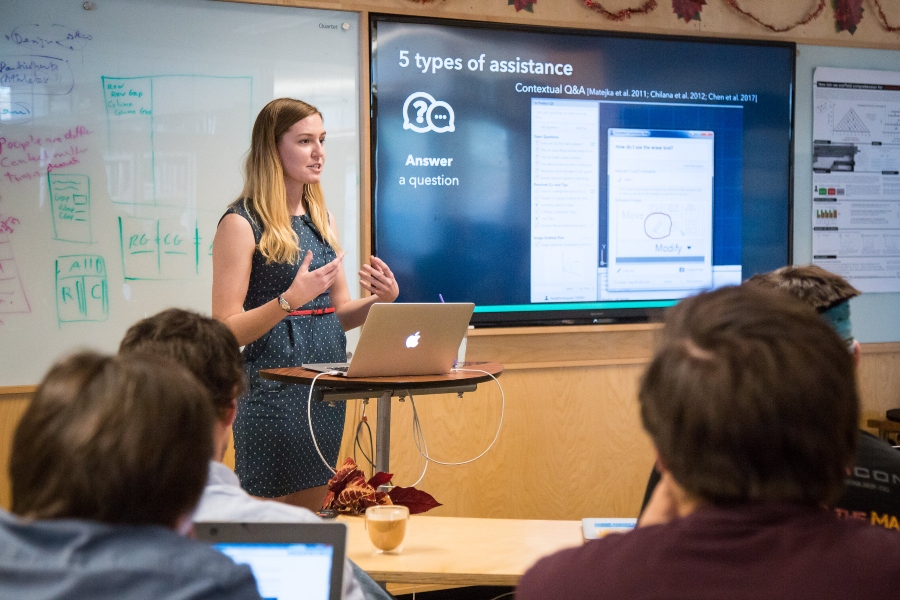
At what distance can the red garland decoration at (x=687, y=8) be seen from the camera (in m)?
3.89

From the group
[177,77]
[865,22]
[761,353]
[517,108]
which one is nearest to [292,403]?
[177,77]

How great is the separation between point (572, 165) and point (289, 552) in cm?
286

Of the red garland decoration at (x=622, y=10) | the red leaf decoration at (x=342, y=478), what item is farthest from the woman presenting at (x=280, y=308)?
the red garland decoration at (x=622, y=10)

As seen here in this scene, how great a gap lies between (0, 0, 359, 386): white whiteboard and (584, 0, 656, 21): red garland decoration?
1.10 m

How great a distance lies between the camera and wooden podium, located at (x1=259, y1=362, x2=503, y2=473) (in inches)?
86.7

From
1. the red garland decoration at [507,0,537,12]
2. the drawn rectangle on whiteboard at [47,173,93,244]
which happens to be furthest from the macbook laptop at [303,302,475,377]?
the red garland decoration at [507,0,537,12]

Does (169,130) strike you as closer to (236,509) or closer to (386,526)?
(386,526)

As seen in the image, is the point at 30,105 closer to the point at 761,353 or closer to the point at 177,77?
the point at 177,77

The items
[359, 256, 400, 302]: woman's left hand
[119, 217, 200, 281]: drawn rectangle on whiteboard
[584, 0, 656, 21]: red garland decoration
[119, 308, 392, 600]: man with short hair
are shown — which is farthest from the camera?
[584, 0, 656, 21]: red garland decoration

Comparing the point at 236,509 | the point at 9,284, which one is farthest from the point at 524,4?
the point at 236,509

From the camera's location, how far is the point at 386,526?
1.65 metres

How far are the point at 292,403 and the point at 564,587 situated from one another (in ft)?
6.17

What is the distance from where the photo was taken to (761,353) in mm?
796

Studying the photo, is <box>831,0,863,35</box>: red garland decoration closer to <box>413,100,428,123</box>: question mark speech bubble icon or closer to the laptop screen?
<box>413,100,428,123</box>: question mark speech bubble icon
